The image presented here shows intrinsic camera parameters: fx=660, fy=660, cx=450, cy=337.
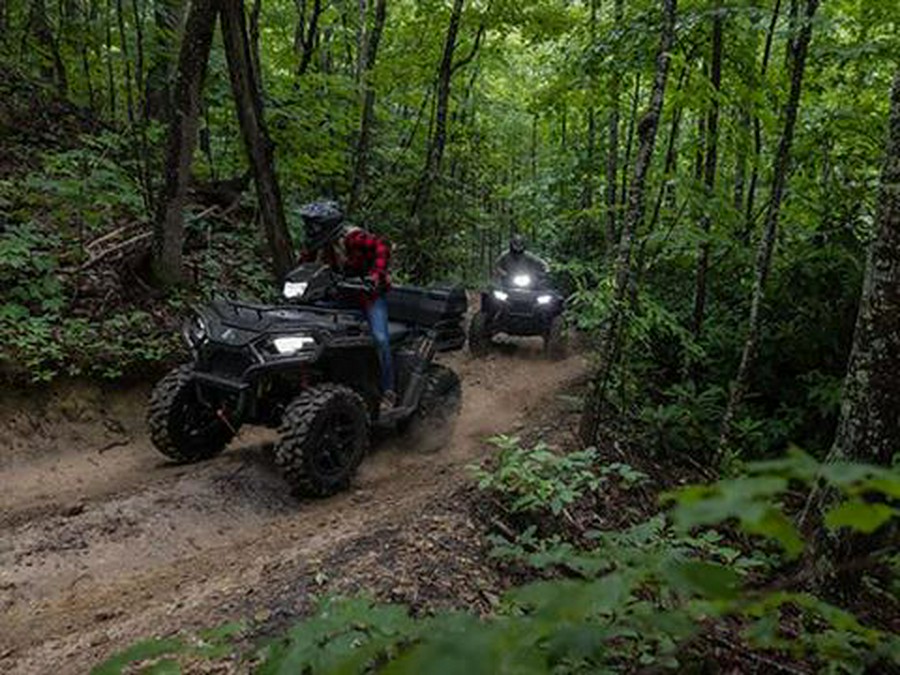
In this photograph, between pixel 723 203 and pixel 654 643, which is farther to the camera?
pixel 723 203

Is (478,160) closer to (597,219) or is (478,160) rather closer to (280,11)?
(597,219)

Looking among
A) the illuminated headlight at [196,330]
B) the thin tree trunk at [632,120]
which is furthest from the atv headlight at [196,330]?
the thin tree trunk at [632,120]

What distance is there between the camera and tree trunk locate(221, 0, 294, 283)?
7.95 m

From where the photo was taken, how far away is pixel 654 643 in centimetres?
309

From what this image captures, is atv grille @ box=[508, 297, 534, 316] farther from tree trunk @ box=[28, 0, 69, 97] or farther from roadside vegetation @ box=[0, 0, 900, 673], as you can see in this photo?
tree trunk @ box=[28, 0, 69, 97]

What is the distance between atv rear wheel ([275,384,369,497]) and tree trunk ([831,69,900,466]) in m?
3.66

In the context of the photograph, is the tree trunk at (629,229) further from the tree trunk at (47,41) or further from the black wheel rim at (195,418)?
the tree trunk at (47,41)

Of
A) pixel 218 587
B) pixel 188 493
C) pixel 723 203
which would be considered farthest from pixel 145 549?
pixel 723 203

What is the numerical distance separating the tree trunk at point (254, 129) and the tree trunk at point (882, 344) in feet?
21.7

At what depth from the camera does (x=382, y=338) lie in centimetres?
643

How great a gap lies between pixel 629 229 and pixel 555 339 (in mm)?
5885

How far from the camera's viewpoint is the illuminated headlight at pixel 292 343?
5.32m

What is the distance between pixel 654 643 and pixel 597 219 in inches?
645

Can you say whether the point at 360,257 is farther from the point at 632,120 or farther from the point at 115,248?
the point at 632,120
